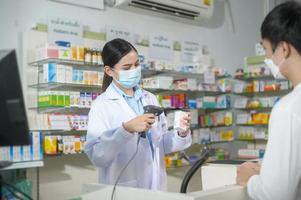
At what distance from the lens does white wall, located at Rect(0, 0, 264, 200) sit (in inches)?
140

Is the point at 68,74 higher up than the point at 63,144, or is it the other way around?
the point at 68,74

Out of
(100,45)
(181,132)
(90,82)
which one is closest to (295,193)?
(181,132)

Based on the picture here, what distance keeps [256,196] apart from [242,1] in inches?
207

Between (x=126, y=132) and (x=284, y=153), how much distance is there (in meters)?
0.84

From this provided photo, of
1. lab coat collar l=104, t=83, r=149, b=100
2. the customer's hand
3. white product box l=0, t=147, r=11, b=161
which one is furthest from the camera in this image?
white product box l=0, t=147, r=11, b=161

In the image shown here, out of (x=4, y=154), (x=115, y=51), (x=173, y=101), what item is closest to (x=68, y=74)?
(x=4, y=154)

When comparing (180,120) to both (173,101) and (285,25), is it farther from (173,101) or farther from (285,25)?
(173,101)

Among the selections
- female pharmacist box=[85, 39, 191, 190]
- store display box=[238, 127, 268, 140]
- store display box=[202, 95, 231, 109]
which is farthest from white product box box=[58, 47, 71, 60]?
store display box=[238, 127, 268, 140]

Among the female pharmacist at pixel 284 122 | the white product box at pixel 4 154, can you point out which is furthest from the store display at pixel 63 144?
the female pharmacist at pixel 284 122

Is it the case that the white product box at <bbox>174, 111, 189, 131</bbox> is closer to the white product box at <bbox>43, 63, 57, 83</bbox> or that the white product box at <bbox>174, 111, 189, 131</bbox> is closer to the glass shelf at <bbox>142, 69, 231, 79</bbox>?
the white product box at <bbox>43, 63, 57, 83</bbox>

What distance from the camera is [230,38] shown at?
5.77 meters

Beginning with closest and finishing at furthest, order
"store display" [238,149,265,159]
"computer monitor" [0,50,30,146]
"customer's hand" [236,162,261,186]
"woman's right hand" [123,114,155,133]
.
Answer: "computer monitor" [0,50,30,146] < "customer's hand" [236,162,261,186] < "woman's right hand" [123,114,155,133] < "store display" [238,149,265,159]

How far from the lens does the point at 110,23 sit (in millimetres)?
4277

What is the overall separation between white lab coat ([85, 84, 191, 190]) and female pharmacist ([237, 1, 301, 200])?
2.62 feet
